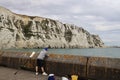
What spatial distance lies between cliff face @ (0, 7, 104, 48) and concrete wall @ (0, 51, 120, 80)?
79.0 m

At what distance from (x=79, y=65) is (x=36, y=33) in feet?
326

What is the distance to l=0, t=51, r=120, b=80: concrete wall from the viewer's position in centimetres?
843

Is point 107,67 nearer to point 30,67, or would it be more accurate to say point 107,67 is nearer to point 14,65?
point 30,67

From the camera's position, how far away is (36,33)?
108 metres

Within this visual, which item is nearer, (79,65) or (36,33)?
(79,65)

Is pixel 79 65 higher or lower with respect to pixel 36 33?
lower

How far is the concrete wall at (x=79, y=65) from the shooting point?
8430 millimetres

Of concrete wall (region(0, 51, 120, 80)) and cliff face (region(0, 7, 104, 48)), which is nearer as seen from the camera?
concrete wall (region(0, 51, 120, 80))

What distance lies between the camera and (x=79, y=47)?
445 ft

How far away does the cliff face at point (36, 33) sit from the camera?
3684 inches

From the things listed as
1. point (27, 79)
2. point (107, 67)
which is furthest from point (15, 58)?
point (107, 67)

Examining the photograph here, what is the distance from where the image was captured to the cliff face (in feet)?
307

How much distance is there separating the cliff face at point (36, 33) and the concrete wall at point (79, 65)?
259ft

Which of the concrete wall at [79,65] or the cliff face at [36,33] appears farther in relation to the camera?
the cliff face at [36,33]
